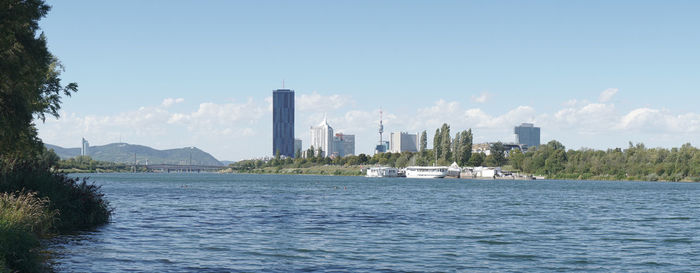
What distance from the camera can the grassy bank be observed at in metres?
24.3

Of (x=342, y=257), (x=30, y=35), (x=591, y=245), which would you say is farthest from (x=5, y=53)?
(x=591, y=245)

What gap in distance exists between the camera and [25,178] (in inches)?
1626

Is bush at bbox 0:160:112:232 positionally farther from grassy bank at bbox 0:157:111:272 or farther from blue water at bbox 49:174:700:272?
blue water at bbox 49:174:700:272

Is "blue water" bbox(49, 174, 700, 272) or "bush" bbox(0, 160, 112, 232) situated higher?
"bush" bbox(0, 160, 112, 232)

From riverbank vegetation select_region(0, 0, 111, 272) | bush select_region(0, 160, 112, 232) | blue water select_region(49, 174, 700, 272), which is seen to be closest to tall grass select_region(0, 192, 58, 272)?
riverbank vegetation select_region(0, 0, 111, 272)

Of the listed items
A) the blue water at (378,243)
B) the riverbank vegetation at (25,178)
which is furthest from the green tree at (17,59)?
the blue water at (378,243)

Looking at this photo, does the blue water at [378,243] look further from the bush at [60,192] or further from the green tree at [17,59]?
the green tree at [17,59]

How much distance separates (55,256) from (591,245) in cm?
3003

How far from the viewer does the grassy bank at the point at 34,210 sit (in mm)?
24312

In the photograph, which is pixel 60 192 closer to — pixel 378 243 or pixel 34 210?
pixel 34 210

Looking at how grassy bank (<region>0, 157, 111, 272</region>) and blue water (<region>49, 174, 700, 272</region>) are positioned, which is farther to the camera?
blue water (<region>49, 174, 700, 272</region>)

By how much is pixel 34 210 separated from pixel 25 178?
7.38 meters

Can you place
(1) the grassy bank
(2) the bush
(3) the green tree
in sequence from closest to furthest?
1. (1) the grassy bank
2. (3) the green tree
3. (2) the bush

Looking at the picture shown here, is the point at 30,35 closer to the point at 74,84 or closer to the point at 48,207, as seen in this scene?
the point at 48,207
